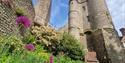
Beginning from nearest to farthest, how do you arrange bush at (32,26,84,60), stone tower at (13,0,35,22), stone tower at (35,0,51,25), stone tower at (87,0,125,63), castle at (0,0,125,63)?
stone tower at (13,0,35,22), bush at (32,26,84,60), castle at (0,0,125,63), stone tower at (87,0,125,63), stone tower at (35,0,51,25)

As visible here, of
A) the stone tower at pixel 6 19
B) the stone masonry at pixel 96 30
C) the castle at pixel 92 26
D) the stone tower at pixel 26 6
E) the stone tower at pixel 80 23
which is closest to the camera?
the stone tower at pixel 6 19

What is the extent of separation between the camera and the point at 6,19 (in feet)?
32.9

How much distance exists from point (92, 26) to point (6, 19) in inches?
580

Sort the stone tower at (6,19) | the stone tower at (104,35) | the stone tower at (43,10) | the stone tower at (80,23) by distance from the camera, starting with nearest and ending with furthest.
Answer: the stone tower at (6,19) < the stone tower at (104,35) < the stone tower at (43,10) < the stone tower at (80,23)

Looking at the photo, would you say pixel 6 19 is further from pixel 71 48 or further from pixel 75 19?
pixel 75 19

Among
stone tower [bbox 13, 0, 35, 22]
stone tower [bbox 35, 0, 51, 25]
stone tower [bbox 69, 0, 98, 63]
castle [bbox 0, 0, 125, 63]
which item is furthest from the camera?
stone tower [bbox 69, 0, 98, 63]

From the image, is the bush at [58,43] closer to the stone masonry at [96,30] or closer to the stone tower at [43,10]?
the stone masonry at [96,30]

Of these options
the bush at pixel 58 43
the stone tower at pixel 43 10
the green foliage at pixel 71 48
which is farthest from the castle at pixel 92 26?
the bush at pixel 58 43

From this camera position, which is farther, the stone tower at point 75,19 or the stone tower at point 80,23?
the stone tower at point 80,23

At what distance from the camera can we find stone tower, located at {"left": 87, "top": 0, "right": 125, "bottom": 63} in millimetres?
18609

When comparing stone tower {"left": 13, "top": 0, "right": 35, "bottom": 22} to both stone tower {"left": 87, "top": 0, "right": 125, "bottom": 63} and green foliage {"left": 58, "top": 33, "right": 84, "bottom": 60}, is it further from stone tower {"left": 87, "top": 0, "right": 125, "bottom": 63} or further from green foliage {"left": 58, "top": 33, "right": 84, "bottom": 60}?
stone tower {"left": 87, "top": 0, "right": 125, "bottom": 63}

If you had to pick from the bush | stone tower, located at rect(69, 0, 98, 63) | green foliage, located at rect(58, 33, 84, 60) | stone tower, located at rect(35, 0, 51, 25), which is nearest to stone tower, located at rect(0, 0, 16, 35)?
the bush

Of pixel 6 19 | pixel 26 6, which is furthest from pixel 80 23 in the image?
pixel 6 19

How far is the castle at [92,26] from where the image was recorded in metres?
18.4
